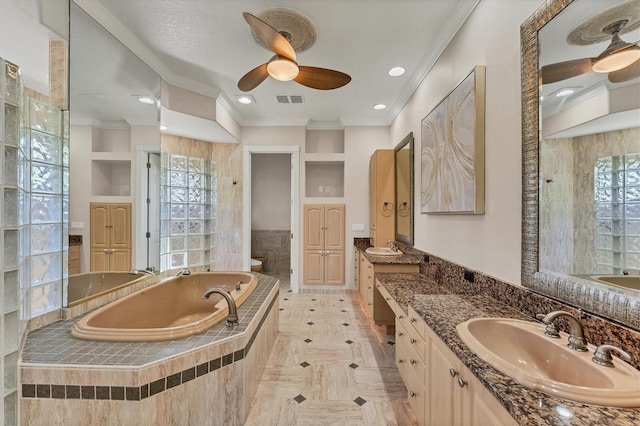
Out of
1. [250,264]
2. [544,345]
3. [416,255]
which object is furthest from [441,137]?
[250,264]

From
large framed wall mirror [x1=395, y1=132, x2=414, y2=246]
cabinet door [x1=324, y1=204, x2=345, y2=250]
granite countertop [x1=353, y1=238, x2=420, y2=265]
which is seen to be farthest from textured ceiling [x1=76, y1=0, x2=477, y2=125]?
granite countertop [x1=353, y1=238, x2=420, y2=265]

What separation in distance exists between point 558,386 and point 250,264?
14.0ft

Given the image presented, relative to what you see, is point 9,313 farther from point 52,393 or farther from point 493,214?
point 493,214

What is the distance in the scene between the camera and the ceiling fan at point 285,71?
181cm

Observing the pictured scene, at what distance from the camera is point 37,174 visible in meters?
1.55

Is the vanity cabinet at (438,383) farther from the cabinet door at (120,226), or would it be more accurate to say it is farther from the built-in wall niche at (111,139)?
the built-in wall niche at (111,139)

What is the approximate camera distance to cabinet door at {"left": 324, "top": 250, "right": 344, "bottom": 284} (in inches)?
169

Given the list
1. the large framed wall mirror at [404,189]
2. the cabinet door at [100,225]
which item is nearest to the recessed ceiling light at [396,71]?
the large framed wall mirror at [404,189]

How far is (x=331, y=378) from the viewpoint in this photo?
2086mm

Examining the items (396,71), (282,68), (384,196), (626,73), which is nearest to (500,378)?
(626,73)

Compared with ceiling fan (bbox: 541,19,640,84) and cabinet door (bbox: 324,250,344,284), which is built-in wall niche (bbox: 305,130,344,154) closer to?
cabinet door (bbox: 324,250,344,284)

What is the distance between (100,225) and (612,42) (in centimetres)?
313

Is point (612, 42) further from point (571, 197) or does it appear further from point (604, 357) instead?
point (604, 357)

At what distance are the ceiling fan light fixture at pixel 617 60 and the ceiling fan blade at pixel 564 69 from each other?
0.04 metres
